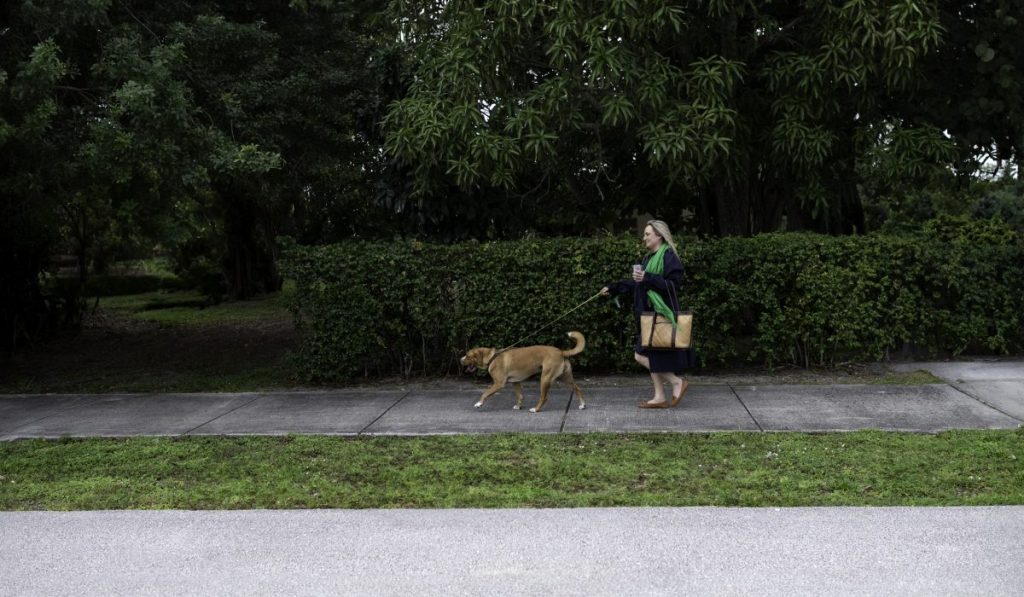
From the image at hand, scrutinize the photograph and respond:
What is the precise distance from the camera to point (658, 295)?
811cm

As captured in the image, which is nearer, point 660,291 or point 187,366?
point 660,291

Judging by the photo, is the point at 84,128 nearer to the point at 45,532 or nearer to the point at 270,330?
the point at 45,532

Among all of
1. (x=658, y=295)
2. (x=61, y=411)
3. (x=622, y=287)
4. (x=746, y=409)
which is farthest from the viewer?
(x=61, y=411)

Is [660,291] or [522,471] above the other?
[660,291]

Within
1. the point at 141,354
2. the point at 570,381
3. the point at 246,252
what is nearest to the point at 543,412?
the point at 570,381

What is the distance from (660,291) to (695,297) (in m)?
1.48

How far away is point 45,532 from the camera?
17.3 feet

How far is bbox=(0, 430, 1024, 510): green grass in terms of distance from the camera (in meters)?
5.57

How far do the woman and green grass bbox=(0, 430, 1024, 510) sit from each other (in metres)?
1.16

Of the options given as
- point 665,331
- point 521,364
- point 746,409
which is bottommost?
point 746,409

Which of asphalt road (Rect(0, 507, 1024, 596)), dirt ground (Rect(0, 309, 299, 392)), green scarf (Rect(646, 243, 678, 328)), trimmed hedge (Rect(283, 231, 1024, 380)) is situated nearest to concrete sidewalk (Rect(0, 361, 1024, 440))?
trimmed hedge (Rect(283, 231, 1024, 380))

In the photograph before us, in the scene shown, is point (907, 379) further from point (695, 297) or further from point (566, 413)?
point (566, 413)

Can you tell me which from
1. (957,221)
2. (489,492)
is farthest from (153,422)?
(957,221)

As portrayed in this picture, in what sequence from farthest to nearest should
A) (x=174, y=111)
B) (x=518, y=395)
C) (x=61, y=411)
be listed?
(x=61, y=411) → (x=174, y=111) → (x=518, y=395)
